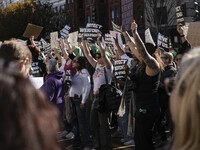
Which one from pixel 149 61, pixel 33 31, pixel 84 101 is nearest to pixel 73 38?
pixel 33 31

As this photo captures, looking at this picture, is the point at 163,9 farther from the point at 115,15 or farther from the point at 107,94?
the point at 107,94

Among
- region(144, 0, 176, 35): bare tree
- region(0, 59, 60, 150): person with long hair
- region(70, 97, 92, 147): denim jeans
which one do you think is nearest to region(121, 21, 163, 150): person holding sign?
region(70, 97, 92, 147): denim jeans

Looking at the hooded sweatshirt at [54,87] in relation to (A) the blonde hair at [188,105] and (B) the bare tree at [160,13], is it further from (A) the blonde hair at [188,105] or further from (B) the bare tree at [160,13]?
(B) the bare tree at [160,13]

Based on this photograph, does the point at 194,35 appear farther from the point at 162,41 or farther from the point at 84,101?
the point at 84,101

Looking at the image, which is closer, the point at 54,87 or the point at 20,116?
the point at 20,116

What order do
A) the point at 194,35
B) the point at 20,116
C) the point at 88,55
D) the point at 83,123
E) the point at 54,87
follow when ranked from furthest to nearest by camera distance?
the point at 88,55
the point at 83,123
the point at 194,35
the point at 54,87
the point at 20,116

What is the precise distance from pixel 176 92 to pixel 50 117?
580mm

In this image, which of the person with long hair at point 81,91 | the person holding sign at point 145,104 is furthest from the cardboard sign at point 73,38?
the person holding sign at point 145,104

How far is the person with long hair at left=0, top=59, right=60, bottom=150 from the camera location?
1110mm

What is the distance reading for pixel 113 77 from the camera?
299 inches

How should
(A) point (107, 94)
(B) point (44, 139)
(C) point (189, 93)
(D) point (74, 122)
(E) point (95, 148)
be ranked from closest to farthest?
(B) point (44, 139)
(C) point (189, 93)
(A) point (107, 94)
(E) point (95, 148)
(D) point (74, 122)

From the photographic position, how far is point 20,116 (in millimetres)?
1144

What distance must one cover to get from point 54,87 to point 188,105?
5110mm

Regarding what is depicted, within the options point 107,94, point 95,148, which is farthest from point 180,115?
point 95,148
